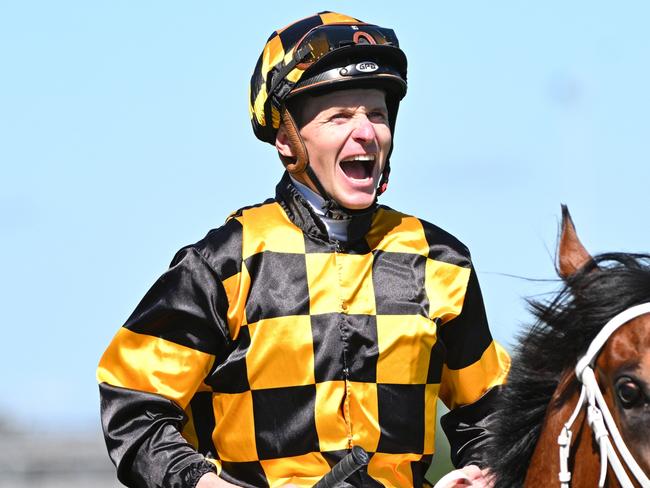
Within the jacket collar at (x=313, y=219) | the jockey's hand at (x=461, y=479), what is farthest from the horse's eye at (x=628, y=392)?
the jacket collar at (x=313, y=219)

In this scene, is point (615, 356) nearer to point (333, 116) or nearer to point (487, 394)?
point (487, 394)

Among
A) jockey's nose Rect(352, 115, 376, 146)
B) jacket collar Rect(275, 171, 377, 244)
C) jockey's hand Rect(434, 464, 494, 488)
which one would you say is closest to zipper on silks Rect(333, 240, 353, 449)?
jacket collar Rect(275, 171, 377, 244)

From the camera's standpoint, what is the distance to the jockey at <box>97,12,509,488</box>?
15.3ft

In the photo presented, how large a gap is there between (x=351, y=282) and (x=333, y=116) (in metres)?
0.56

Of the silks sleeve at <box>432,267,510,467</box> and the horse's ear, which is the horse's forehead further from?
the silks sleeve at <box>432,267,510,467</box>

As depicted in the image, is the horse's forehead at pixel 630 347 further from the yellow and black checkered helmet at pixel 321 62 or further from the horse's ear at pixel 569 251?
the yellow and black checkered helmet at pixel 321 62

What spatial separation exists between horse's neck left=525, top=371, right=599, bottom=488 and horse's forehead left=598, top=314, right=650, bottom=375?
17 centimetres

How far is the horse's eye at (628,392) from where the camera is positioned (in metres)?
3.62

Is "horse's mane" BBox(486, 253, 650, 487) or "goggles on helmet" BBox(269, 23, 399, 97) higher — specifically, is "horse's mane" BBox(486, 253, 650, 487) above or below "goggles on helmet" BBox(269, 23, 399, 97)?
below

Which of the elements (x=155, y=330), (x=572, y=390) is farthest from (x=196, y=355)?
(x=572, y=390)

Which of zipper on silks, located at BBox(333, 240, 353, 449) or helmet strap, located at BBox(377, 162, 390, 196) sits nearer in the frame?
zipper on silks, located at BBox(333, 240, 353, 449)

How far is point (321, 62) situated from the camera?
16.0 ft

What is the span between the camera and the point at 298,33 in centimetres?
499

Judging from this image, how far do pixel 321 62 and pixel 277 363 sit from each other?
3.30 ft
